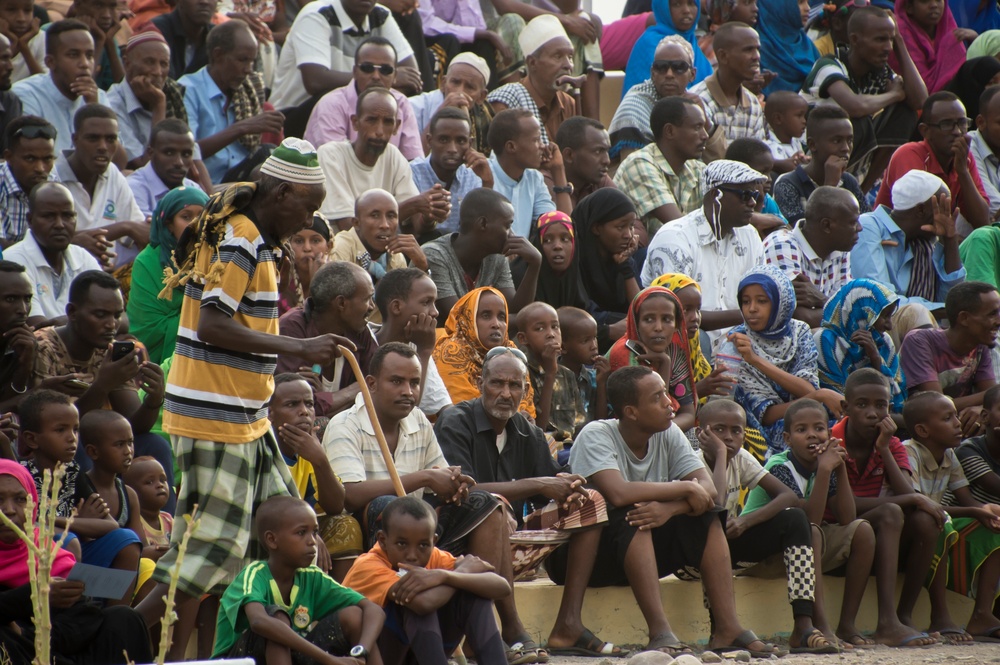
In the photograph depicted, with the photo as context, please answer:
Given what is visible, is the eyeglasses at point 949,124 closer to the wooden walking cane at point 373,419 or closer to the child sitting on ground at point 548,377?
the child sitting on ground at point 548,377

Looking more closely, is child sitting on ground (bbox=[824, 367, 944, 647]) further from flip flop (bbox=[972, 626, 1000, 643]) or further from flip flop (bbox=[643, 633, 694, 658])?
flip flop (bbox=[643, 633, 694, 658])

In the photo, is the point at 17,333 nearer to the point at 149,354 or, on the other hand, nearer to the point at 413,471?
the point at 149,354

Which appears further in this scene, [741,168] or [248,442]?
[741,168]

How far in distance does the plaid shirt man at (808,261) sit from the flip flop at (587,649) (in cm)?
365

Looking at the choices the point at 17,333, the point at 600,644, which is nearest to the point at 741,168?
the point at 600,644

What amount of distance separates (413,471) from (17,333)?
6.30 feet

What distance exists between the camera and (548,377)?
7.60 m

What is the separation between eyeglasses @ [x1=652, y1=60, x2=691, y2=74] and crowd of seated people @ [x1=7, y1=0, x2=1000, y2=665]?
11 centimetres

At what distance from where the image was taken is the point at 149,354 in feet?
24.1

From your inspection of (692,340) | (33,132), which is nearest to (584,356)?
(692,340)

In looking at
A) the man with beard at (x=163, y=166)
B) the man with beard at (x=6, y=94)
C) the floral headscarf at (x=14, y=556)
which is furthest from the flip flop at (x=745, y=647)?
the man with beard at (x=6, y=94)

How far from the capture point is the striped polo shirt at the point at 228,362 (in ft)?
15.5

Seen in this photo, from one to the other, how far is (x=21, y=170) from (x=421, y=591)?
414 cm

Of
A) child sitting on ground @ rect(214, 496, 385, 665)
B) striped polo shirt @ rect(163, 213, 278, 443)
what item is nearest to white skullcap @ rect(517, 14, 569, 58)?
striped polo shirt @ rect(163, 213, 278, 443)
